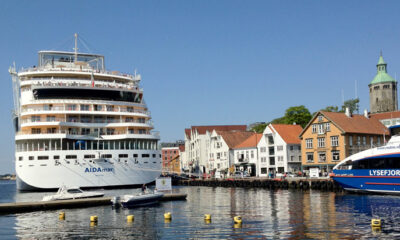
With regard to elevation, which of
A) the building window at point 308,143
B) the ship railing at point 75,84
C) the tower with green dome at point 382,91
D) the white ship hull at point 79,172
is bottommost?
the white ship hull at point 79,172

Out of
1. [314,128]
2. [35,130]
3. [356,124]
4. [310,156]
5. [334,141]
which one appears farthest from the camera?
[310,156]

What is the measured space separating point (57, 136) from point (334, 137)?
39.7 metres

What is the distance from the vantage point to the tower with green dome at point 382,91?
158 metres

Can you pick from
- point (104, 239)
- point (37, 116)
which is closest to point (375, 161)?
point (104, 239)

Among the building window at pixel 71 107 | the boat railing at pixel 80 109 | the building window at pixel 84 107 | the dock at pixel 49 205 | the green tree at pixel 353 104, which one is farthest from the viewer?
the green tree at pixel 353 104

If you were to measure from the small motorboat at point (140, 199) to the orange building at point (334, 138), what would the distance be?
34.4 m

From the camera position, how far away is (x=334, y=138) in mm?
65562

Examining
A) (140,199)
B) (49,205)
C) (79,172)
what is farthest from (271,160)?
(49,205)

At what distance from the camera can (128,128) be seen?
198 feet

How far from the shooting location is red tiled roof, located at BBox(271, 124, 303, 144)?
7656 cm

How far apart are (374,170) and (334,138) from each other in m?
24.0

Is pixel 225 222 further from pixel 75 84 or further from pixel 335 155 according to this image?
pixel 335 155

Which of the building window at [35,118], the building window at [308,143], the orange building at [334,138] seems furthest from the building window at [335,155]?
the building window at [35,118]

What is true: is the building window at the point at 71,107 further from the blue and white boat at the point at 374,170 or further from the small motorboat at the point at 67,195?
the blue and white boat at the point at 374,170
